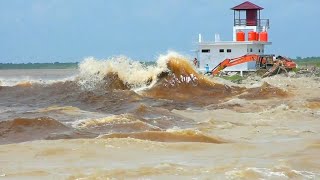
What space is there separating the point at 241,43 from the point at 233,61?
133cm

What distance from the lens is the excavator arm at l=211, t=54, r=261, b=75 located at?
39562 mm

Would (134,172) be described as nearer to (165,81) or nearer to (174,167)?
(174,167)

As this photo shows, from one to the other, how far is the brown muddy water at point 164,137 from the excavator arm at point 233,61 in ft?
52.3

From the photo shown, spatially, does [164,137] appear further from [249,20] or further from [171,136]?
[249,20]

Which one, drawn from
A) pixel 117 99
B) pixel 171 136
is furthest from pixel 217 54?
pixel 171 136

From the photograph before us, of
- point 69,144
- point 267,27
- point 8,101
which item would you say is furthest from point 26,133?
point 267,27

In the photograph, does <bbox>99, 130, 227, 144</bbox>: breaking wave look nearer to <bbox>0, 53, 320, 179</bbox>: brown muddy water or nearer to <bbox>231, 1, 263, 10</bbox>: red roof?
<bbox>0, 53, 320, 179</bbox>: brown muddy water

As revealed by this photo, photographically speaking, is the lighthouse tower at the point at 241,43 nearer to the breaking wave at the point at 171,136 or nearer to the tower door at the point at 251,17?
the tower door at the point at 251,17

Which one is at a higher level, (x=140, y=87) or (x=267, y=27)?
(x=267, y=27)

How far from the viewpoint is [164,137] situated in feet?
34.6

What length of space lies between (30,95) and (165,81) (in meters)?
5.48

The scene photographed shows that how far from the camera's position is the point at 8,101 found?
22.0m

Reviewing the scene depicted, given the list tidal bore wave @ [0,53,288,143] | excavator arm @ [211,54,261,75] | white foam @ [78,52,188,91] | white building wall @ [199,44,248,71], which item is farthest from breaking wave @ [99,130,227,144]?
white building wall @ [199,44,248,71]

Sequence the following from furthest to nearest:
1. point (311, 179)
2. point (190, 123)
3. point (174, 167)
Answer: point (190, 123), point (174, 167), point (311, 179)
